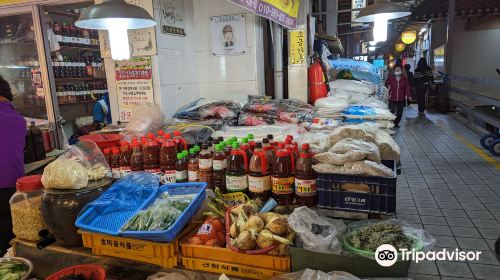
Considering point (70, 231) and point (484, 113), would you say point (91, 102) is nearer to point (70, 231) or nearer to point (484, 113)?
point (70, 231)

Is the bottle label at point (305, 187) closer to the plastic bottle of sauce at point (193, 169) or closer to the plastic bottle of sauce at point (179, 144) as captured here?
the plastic bottle of sauce at point (193, 169)

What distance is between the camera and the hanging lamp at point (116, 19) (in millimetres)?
2748

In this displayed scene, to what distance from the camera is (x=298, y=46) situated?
5.84m

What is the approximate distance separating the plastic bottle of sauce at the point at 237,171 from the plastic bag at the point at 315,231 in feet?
1.93

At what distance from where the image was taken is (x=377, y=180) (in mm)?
2168

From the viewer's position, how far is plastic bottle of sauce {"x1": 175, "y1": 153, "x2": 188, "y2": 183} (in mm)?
2764

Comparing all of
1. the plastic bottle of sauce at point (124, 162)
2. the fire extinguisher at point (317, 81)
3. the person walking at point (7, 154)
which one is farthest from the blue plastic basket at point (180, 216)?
the fire extinguisher at point (317, 81)

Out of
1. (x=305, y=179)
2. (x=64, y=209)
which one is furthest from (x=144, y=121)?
(x=305, y=179)

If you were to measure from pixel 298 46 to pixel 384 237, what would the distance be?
450 centimetres

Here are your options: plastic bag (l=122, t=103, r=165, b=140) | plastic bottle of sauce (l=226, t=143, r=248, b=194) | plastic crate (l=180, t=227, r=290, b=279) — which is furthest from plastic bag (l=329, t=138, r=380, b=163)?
plastic bag (l=122, t=103, r=165, b=140)

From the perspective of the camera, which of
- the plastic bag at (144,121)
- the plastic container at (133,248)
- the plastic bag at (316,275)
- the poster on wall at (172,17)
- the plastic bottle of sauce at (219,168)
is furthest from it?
the poster on wall at (172,17)

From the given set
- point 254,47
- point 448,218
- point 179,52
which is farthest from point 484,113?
point 179,52

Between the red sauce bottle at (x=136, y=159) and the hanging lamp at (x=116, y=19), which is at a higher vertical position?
the hanging lamp at (x=116, y=19)

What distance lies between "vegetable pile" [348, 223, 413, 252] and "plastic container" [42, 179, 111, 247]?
176cm
